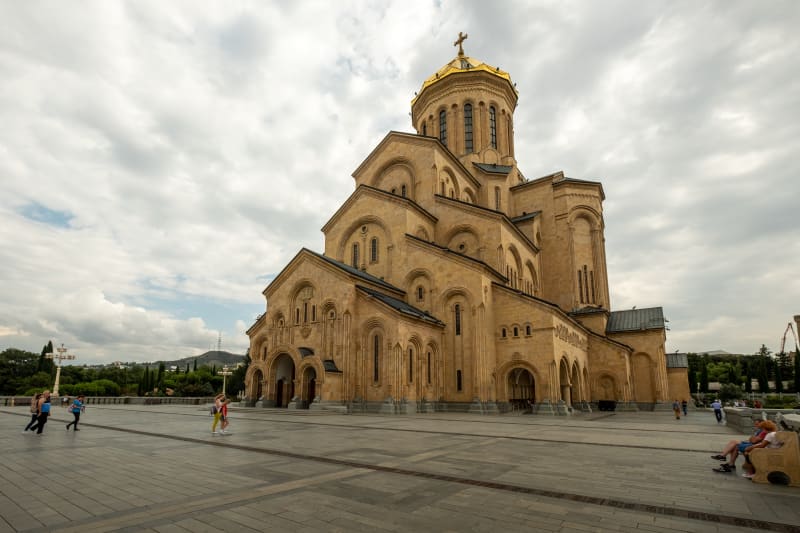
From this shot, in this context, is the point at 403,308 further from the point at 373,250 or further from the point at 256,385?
the point at 256,385

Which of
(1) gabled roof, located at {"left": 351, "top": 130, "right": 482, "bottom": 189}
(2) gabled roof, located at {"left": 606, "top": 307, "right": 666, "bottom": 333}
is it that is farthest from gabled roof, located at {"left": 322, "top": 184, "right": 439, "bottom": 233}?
(2) gabled roof, located at {"left": 606, "top": 307, "right": 666, "bottom": 333}

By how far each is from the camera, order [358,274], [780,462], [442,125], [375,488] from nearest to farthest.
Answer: [375,488] → [780,462] → [358,274] → [442,125]

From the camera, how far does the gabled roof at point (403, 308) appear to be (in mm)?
26013

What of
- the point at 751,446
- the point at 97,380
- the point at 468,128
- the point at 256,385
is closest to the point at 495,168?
the point at 468,128

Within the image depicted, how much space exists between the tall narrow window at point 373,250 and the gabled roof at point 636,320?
21.3m

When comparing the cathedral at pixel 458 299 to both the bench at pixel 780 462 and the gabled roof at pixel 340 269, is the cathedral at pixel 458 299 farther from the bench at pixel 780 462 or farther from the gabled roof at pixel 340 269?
the bench at pixel 780 462

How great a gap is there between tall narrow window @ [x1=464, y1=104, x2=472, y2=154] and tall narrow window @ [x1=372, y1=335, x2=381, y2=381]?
79.6 ft

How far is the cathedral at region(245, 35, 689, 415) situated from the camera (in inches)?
1044

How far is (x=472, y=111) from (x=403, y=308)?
2533 cm

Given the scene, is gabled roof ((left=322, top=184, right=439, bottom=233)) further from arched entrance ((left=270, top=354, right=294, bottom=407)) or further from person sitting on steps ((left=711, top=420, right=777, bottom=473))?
person sitting on steps ((left=711, top=420, right=777, bottom=473))

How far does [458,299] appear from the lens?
2862 centimetres

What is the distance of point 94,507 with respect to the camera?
6.05 m

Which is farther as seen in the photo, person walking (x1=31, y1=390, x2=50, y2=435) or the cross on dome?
the cross on dome

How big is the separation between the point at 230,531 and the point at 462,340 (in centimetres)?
2393
